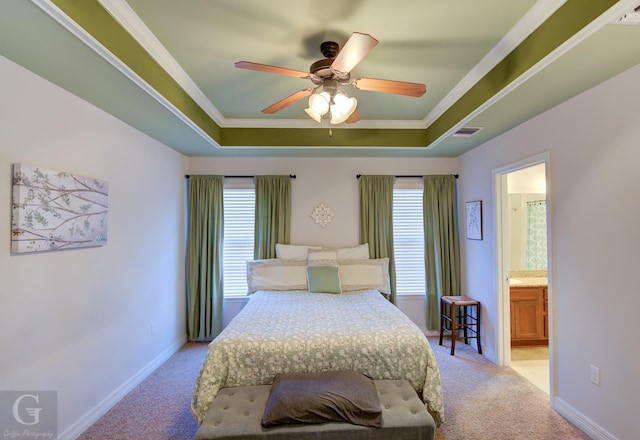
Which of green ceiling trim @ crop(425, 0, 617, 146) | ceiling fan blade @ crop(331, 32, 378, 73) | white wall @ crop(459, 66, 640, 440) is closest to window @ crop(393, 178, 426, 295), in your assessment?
green ceiling trim @ crop(425, 0, 617, 146)

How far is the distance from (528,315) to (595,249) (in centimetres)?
196

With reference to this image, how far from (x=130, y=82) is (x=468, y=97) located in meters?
2.70

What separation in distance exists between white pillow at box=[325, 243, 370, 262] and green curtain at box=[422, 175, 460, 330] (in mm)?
848

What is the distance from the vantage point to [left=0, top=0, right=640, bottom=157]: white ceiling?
1575 millimetres

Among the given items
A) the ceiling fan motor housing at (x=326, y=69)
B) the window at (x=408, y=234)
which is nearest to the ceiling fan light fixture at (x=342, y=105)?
the ceiling fan motor housing at (x=326, y=69)

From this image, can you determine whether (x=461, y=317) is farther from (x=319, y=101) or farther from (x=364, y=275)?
(x=319, y=101)

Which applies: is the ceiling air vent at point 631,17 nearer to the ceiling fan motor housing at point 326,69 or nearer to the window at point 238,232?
the ceiling fan motor housing at point 326,69

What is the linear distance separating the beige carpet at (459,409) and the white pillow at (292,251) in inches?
62.2

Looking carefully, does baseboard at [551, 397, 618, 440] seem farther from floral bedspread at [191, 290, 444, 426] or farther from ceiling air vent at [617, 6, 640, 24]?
ceiling air vent at [617, 6, 640, 24]

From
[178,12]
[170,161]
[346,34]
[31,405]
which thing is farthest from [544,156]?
[31,405]

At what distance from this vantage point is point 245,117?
3.60 m

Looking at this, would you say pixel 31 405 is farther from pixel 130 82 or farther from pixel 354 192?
pixel 354 192

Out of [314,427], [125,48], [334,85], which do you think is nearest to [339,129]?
[334,85]

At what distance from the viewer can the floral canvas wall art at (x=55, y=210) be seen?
5.92ft
